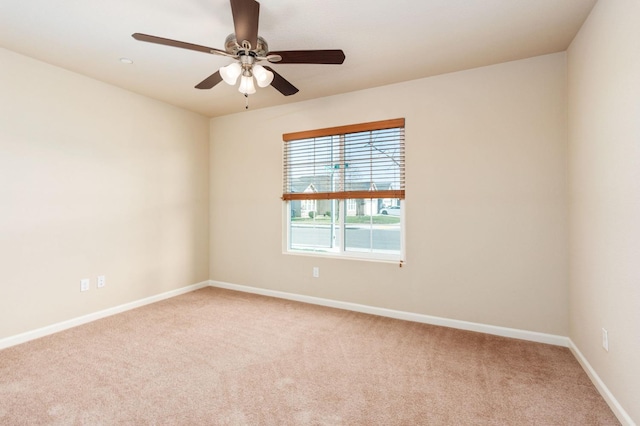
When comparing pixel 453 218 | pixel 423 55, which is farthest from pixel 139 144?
pixel 453 218

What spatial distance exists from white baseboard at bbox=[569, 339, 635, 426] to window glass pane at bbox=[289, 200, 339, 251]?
2.48 m

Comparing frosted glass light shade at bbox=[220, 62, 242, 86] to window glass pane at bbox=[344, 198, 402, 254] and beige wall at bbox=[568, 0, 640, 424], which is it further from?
beige wall at bbox=[568, 0, 640, 424]

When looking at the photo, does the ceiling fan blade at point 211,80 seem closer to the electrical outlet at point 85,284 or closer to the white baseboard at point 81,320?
the electrical outlet at point 85,284

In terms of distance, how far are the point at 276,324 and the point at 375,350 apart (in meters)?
1.10

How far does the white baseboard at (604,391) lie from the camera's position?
1742 mm

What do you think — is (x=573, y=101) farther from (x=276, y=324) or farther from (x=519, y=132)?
(x=276, y=324)

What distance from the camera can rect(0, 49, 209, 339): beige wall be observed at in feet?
9.21

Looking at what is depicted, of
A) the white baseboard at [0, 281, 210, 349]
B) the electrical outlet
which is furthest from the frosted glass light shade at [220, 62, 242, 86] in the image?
the white baseboard at [0, 281, 210, 349]

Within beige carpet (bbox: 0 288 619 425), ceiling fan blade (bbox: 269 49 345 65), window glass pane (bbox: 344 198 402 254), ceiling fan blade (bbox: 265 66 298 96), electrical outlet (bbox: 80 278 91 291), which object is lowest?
beige carpet (bbox: 0 288 619 425)

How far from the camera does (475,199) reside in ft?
10.2

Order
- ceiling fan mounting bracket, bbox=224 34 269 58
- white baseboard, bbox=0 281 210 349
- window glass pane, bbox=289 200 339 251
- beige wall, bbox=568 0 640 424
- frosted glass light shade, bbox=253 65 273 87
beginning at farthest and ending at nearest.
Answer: window glass pane, bbox=289 200 339 251
white baseboard, bbox=0 281 210 349
frosted glass light shade, bbox=253 65 273 87
ceiling fan mounting bracket, bbox=224 34 269 58
beige wall, bbox=568 0 640 424

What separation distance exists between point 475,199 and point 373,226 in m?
→ 1.11

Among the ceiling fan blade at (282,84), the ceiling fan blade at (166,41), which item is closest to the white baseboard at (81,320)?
the ceiling fan blade at (166,41)

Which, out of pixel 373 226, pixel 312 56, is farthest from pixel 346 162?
pixel 312 56
